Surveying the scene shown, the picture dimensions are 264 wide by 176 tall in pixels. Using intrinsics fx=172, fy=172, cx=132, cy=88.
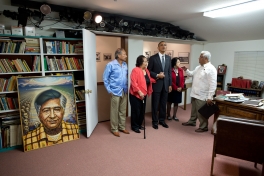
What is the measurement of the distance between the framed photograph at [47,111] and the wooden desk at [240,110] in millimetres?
2448

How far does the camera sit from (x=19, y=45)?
2.55m

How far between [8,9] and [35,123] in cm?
177

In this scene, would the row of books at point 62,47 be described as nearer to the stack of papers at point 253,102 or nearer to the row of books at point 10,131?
the row of books at point 10,131

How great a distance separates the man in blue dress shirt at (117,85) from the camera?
2.94 metres

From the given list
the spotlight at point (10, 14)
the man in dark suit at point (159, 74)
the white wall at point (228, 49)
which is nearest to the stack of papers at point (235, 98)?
the man in dark suit at point (159, 74)

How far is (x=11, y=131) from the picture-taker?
259 cm

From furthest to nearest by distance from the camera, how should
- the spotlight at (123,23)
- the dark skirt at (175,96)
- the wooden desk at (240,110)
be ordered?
the dark skirt at (175,96) → the spotlight at (123,23) → the wooden desk at (240,110)

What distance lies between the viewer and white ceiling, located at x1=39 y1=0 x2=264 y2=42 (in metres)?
2.82

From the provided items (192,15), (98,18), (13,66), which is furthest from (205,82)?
(13,66)

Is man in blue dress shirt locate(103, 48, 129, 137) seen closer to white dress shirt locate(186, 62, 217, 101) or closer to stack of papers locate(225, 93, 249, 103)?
white dress shirt locate(186, 62, 217, 101)

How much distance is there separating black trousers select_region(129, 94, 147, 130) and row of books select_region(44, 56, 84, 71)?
110 centimetres

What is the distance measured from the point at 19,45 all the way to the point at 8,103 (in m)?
0.88

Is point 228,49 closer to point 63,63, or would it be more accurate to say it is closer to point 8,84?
point 63,63

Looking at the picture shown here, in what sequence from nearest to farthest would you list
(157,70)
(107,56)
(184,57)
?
1. (157,70)
2. (184,57)
3. (107,56)
